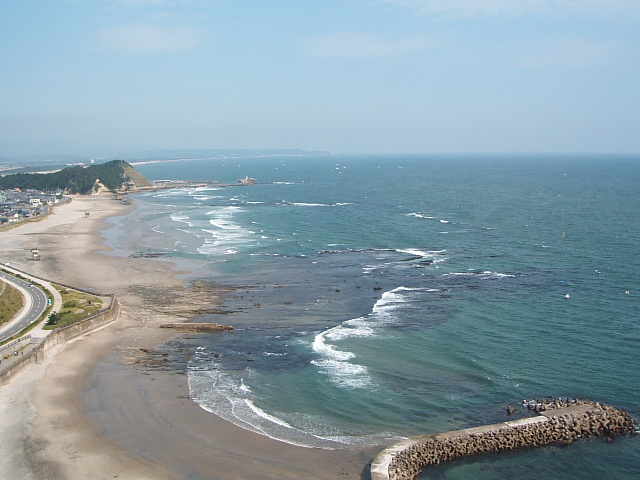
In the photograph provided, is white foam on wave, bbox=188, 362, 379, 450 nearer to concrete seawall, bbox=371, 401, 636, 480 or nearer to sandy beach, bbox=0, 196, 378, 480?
sandy beach, bbox=0, 196, 378, 480

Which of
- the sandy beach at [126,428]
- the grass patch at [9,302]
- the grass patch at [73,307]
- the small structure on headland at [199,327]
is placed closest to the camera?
the sandy beach at [126,428]

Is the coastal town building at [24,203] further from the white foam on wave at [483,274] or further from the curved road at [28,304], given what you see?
the white foam on wave at [483,274]

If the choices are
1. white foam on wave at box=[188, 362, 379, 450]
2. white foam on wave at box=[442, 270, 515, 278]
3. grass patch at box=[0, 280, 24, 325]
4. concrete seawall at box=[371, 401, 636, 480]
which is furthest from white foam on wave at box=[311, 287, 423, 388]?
grass patch at box=[0, 280, 24, 325]

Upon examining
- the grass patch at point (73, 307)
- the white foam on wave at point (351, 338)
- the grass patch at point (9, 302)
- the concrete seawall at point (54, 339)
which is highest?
the grass patch at point (9, 302)

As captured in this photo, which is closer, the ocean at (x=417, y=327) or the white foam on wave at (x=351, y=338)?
the ocean at (x=417, y=327)

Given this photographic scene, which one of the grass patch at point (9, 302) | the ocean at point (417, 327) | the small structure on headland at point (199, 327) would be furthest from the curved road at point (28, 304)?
the ocean at point (417, 327)

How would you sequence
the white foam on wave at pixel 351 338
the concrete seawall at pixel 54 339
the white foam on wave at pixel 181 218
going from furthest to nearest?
the white foam on wave at pixel 181 218
the white foam on wave at pixel 351 338
the concrete seawall at pixel 54 339

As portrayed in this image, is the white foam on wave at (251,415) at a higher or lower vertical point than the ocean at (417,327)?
lower
